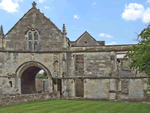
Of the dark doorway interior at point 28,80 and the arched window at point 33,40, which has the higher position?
the arched window at point 33,40

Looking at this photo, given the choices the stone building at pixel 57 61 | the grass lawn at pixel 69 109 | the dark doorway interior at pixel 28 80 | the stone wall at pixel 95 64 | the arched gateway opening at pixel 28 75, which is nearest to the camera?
the grass lawn at pixel 69 109

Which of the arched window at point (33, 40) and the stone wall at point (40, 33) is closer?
the stone wall at point (40, 33)

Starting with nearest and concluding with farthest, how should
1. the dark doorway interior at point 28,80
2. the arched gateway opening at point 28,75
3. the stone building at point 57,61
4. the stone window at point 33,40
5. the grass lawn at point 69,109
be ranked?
the grass lawn at point 69,109 < the stone building at point 57,61 < the arched gateway opening at point 28,75 < the stone window at point 33,40 < the dark doorway interior at point 28,80

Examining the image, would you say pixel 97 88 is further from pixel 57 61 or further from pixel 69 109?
pixel 69 109

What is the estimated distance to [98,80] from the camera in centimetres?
2495

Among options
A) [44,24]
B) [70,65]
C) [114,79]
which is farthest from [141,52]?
[44,24]

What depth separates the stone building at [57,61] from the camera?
24656mm

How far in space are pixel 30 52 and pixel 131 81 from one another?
11745 mm

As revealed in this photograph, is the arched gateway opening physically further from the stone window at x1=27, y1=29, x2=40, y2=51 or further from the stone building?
the stone window at x1=27, y1=29, x2=40, y2=51

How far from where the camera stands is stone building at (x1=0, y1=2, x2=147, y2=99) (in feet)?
80.9

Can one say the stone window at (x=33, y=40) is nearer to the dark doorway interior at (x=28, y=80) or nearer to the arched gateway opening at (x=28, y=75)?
→ the arched gateway opening at (x=28, y=75)

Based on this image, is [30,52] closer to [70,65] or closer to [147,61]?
[70,65]

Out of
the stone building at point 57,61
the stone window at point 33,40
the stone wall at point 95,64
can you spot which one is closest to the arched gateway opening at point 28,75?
the stone building at point 57,61

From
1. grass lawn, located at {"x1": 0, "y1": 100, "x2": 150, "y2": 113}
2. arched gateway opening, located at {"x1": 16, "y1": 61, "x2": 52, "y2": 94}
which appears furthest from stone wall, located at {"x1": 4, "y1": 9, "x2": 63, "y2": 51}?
grass lawn, located at {"x1": 0, "y1": 100, "x2": 150, "y2": 113}
